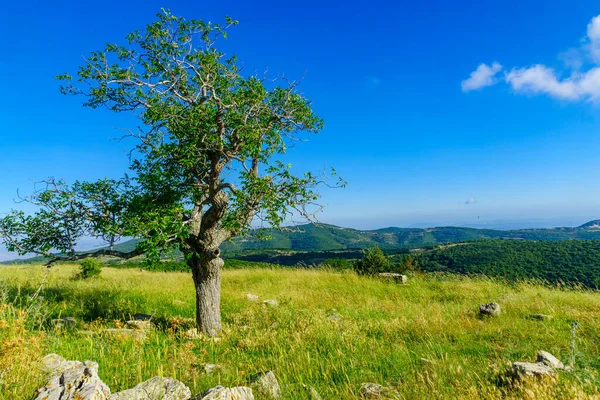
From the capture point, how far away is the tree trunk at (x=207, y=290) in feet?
28.7

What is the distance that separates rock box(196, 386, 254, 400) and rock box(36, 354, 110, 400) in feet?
3.58

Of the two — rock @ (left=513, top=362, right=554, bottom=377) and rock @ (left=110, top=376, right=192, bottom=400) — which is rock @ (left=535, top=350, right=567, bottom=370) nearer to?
rock @ (left=513, top=362, right=554, bottom=377)

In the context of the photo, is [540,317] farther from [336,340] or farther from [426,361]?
[336,340]

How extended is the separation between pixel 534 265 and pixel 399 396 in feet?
269

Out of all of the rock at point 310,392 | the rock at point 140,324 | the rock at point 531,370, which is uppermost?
the rock at point 531,370

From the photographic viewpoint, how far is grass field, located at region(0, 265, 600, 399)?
164 inches

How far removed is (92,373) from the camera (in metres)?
3.82

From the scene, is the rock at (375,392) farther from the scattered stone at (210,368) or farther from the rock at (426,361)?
the scattered stone at (210,368)

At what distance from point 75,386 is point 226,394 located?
173cm

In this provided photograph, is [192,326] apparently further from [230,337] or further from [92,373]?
[92,373]

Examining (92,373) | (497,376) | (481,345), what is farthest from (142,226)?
(481,345)

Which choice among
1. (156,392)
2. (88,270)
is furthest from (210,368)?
(88,270)

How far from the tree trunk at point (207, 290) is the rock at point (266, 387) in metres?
4.68

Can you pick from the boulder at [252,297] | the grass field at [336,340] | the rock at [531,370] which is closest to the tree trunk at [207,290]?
the grass field at [336,340]
